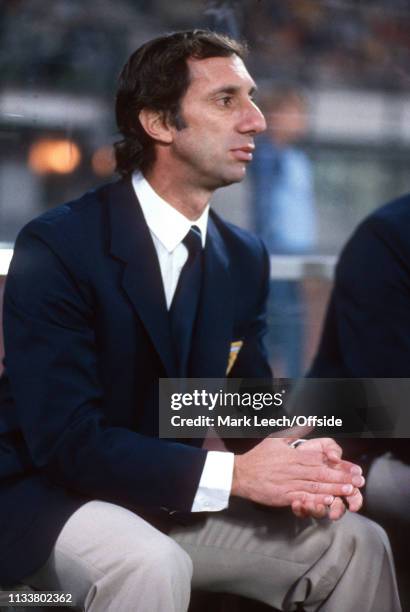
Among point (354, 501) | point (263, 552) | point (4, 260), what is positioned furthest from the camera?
point (4, 260)

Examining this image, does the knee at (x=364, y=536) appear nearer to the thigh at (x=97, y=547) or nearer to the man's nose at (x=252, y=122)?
the thigh at (x=97, y=547)

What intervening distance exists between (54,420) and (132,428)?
0.61 feet

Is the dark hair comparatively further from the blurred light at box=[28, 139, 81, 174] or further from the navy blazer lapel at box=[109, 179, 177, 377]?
the blurred light at box=[28, 139, 81, 174]

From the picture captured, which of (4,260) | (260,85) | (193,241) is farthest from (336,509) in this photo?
(260,85)

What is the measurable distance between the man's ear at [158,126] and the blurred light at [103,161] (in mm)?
533

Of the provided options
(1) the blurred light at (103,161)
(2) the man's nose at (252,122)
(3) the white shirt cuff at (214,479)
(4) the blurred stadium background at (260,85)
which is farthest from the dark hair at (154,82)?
(3) the white shirt cuff at (214,479)

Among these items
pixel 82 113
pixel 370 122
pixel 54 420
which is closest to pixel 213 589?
pixel 54 420

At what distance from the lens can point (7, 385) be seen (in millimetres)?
1660

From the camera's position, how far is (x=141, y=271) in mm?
1688

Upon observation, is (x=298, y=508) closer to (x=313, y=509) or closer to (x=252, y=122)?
(x=313, y=509)

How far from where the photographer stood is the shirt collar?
5.82 feet

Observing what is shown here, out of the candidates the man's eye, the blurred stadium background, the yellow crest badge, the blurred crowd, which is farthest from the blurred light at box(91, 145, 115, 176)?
the yellow crest badge

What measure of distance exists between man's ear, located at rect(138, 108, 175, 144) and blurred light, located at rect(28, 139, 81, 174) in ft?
1.60

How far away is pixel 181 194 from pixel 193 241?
9 centimetres
